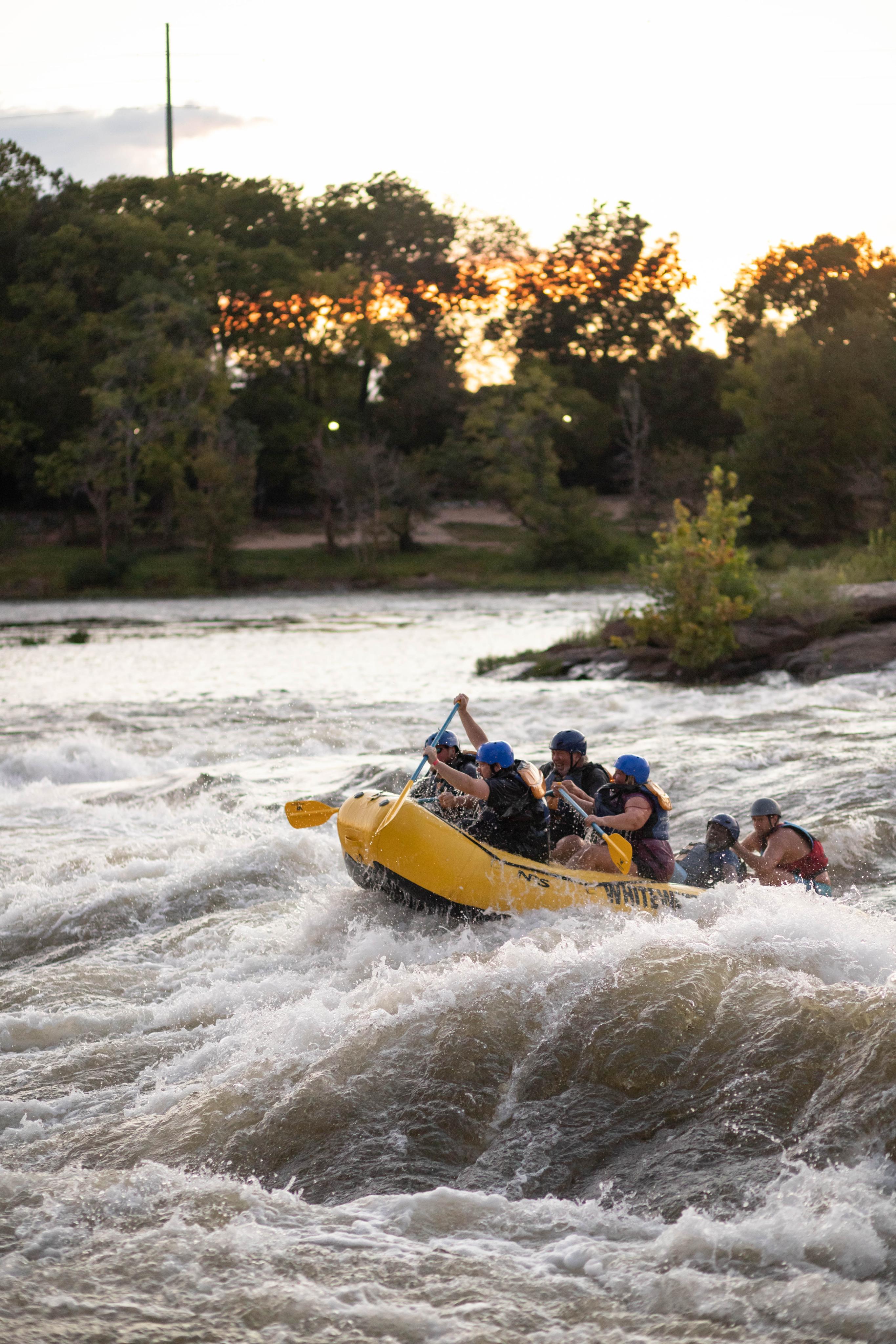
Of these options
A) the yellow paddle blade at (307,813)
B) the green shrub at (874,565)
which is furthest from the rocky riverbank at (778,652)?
the yellow paddle blade at (307,813)

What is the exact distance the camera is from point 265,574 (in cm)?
4338

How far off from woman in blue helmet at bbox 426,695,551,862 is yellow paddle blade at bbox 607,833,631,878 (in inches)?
17.3

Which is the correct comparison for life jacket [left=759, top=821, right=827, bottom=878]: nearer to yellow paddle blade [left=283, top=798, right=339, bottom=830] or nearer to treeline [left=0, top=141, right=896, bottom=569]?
yellow paddle blade [left=283, top=798, right=339, bottom=830]

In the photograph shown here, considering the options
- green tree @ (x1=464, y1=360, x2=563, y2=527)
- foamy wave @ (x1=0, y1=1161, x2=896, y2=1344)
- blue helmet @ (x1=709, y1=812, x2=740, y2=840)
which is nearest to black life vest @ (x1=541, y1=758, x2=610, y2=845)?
blue helmet @ (x1=709, y1=812, x2=740, y2=840)

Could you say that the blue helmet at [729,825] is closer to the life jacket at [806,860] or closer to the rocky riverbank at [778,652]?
the life jacket at [806,860]

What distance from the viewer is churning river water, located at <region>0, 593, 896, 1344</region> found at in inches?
161

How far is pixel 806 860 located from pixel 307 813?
9.74 feet

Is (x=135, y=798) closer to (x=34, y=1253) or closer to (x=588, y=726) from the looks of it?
(x=588, y=726)

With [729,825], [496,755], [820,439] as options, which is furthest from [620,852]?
[820,439]

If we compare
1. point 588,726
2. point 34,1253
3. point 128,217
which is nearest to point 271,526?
point 128,217

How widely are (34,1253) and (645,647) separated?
1661cm

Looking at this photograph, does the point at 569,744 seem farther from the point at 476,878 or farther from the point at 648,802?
the point at 476,878

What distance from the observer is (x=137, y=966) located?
24.4 ft

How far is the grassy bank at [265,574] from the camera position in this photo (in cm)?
4166
